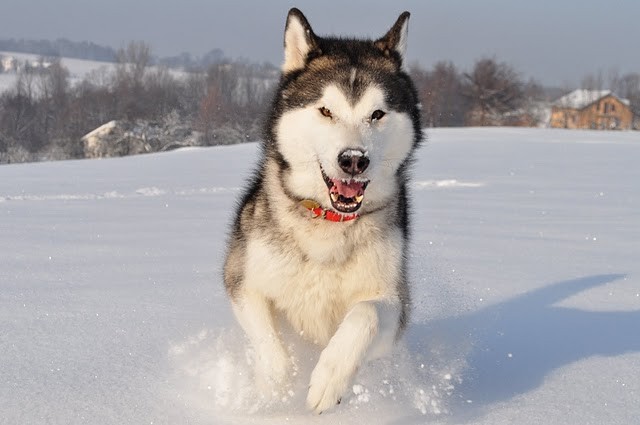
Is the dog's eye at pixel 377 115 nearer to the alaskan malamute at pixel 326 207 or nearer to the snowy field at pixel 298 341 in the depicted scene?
the alaskan malamute at pixel 326 207

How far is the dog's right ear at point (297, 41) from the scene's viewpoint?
10.2ft

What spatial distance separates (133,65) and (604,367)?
59711mm

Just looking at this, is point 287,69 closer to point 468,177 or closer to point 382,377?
point 382,377

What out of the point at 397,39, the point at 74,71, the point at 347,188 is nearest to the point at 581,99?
the point at 74,71

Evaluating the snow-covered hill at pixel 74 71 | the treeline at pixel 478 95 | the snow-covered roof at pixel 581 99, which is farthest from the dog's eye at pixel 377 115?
the snow-covered roof at pixel 581 99

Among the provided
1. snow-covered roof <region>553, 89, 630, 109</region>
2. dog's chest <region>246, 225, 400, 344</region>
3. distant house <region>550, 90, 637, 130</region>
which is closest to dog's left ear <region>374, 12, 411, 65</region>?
dog's chest <region>246, 225, 400, 344</region>

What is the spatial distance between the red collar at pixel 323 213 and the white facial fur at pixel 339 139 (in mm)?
28


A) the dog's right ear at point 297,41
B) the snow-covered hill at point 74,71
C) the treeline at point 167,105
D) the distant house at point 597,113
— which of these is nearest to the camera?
the dog's right ear at point 297,41

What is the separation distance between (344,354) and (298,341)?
2.60ft

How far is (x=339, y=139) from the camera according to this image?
8.64ft

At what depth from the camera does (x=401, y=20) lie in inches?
131

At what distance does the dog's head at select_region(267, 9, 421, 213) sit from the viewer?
2.69m

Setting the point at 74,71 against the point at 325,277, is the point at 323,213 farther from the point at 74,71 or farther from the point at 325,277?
the point at 74,71

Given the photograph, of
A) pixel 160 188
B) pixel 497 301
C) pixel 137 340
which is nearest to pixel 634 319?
pixel 497 301
